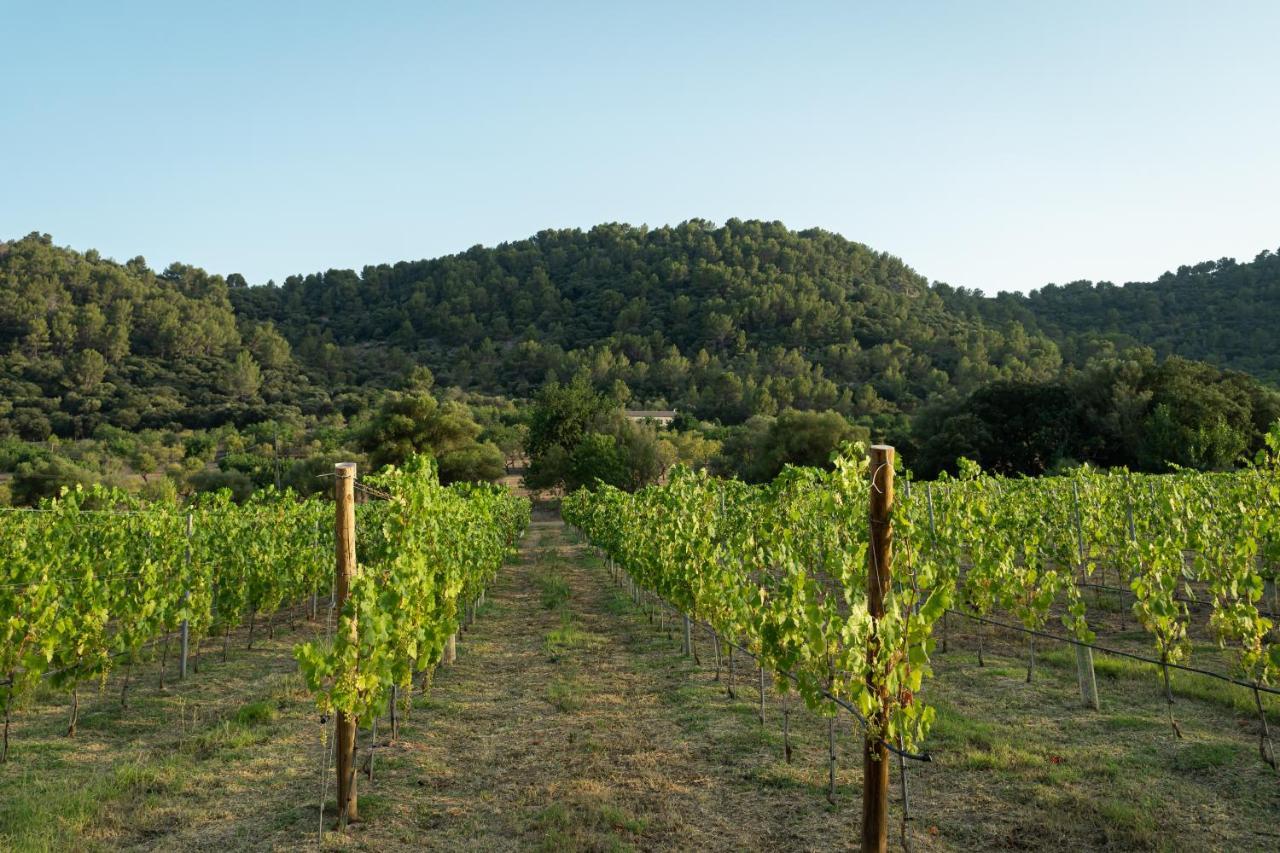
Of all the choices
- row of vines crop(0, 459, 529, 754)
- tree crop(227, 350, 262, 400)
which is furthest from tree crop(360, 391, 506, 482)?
tree crop(227, 350, 262, 400)

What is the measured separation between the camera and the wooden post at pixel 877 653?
4094mm

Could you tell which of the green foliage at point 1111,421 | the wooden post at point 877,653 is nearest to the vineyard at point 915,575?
the wooden post at point 877,653

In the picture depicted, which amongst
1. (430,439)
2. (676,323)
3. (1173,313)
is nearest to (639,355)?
(676,323)

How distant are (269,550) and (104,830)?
670 cm

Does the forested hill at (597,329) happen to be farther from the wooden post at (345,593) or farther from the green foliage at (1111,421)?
the wooden post at (345,593)

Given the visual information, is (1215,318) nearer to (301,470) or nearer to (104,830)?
(301,470)

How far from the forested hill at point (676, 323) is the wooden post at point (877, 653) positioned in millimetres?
54600

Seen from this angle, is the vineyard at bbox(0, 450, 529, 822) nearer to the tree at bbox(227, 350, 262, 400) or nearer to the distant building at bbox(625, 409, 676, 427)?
the distant building at bbox(625, 409, 676, 427)

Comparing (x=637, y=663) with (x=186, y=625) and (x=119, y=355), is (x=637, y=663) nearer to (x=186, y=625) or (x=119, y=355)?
(x=186, y=625)

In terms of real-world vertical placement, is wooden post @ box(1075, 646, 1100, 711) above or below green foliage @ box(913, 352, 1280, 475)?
below

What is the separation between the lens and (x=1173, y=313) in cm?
7112

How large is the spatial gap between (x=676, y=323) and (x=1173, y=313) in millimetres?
50930

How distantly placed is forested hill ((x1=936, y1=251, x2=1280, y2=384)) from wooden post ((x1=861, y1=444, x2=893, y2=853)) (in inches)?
2306

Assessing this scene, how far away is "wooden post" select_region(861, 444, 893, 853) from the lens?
A: 4094 mm
